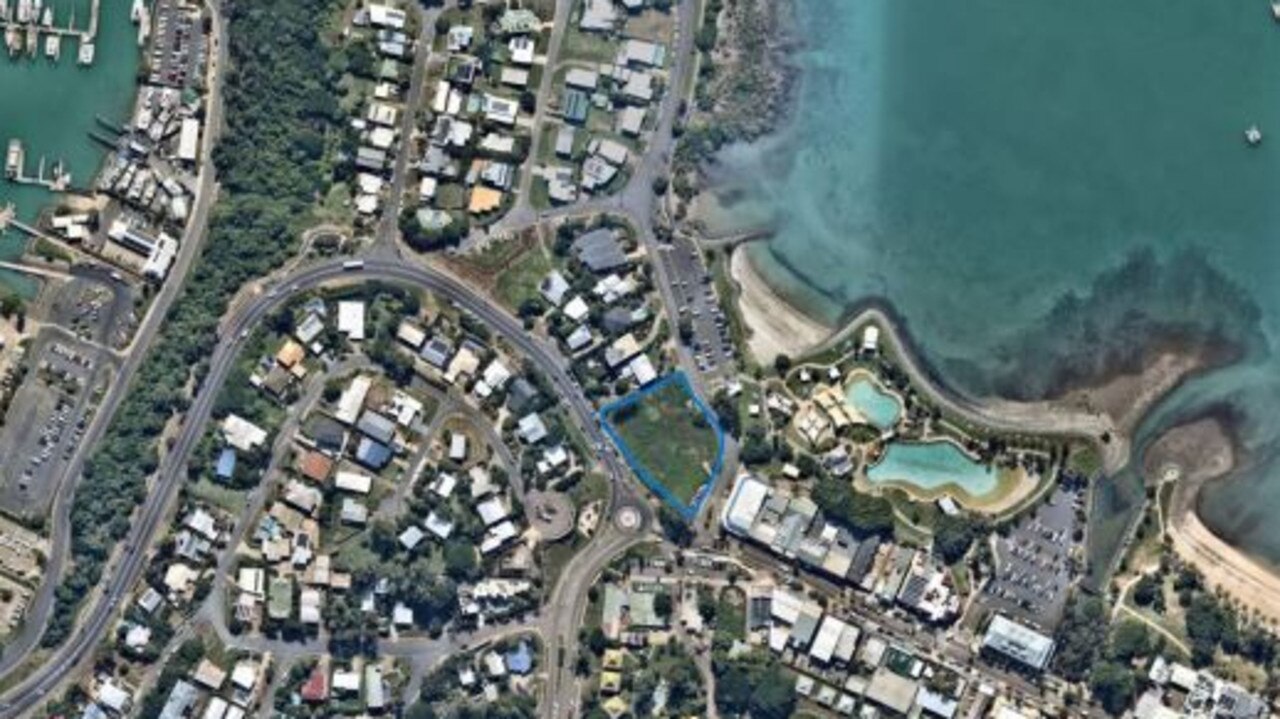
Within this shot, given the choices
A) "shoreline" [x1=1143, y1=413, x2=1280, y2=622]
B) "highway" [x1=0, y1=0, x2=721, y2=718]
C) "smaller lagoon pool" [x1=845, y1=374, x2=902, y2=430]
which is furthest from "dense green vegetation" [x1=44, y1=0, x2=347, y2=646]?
"shoreline" [x1=1143, y1=413, x2=1280, y2=622]

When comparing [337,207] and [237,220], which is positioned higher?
[337,207]

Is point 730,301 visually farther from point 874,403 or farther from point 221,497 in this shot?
point 221,497

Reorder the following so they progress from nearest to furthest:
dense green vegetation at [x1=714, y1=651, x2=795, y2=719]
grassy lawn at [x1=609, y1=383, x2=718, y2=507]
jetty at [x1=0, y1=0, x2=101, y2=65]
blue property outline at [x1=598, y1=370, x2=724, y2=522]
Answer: dense green vegetation at [x1=714, y1=651, x2=795, y2=719], blue property outline at [x1=598, y1=370, x2=724, y2=522], grassy lawn at [x1=609, y1=383, x2=718, y2=507], jetty at [x1=0, y1=0, x2=101, y2=65]

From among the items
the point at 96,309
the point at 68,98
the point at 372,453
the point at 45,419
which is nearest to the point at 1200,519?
the point at 372,453

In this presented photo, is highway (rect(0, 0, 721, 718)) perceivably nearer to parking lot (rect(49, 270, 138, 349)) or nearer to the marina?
parking lot (rect(49, 270, 138, 349))

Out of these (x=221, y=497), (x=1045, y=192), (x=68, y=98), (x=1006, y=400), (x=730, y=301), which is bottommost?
(x=221, y=497)
